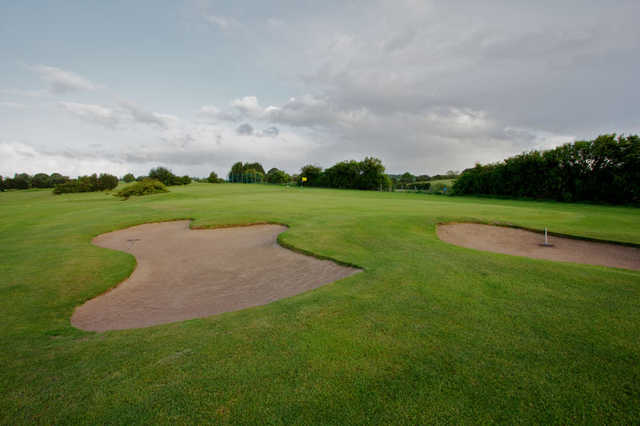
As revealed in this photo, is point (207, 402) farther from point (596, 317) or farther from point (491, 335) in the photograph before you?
point (596, 317)

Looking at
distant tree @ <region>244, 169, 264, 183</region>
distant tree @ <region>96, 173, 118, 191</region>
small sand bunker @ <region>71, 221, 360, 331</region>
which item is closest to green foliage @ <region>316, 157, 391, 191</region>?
distant tree @ <region>244, 169, 264, 183</region>

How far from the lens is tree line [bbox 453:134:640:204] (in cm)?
3031

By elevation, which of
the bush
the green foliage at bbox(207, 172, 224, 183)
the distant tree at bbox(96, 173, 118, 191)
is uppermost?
the green foliage at bbox(207, 172, 224, 183)

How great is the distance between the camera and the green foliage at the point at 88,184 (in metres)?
52.9

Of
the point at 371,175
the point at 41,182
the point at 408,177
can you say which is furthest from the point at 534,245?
the point at 408,177

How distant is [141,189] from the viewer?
37.8m

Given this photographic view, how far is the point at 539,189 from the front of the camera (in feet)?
122

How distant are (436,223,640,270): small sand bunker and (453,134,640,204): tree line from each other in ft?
99.5

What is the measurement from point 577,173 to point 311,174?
202 feet

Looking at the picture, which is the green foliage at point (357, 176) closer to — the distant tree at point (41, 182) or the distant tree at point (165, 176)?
the distant tree at point (165, 176)

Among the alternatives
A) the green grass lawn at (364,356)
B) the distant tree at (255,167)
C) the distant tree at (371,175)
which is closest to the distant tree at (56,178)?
the distant tree at (371,175)

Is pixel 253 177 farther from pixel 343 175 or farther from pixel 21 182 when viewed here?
pixel 21 182

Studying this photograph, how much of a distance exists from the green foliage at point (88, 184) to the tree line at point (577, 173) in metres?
72.5

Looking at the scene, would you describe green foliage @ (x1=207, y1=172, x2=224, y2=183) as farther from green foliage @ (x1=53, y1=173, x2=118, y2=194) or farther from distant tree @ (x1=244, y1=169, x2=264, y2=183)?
green foliage @ (x1=53, y1=173, x2=118, y2=194)
